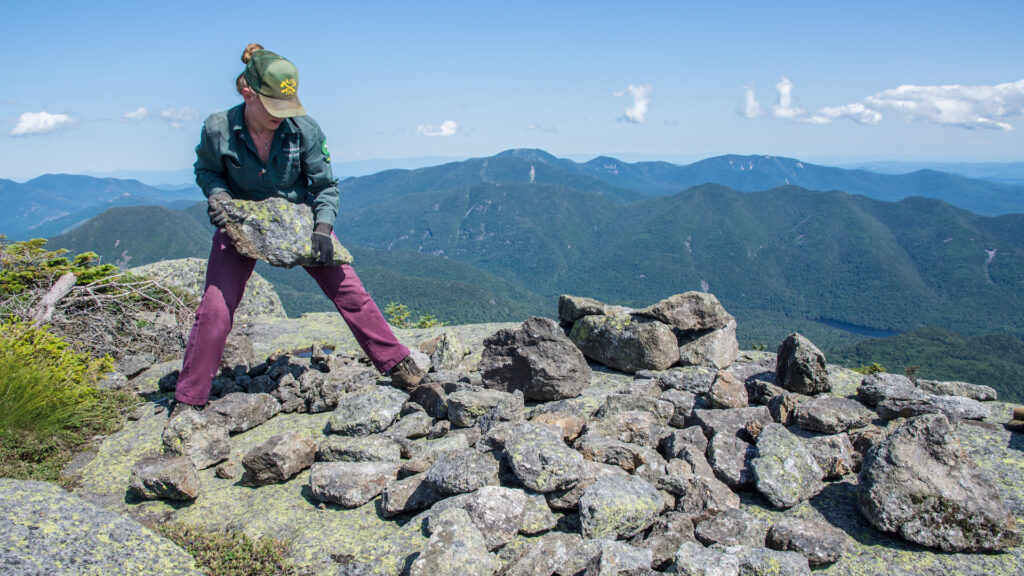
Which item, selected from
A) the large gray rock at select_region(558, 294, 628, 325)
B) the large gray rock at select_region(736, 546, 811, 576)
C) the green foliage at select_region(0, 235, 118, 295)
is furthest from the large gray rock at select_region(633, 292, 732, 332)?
the green foliage at select_region(0, 235, 118, 295)

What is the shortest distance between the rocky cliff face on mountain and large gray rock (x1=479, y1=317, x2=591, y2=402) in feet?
0.09

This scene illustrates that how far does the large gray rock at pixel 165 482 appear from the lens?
508 cm

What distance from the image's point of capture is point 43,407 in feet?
20.2

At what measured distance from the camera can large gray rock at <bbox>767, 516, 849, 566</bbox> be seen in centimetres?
396

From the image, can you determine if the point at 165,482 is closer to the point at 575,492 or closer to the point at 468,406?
the point at 468,406

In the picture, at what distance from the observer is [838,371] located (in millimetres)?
8109

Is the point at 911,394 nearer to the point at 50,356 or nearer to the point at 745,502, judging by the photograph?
the point at 745,502

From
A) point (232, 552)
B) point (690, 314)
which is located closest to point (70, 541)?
point (232, 552)

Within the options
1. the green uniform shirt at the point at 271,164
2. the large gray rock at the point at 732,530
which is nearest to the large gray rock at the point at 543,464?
the large gray rock at the point at 732,530

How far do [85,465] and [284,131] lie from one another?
14.0 ft

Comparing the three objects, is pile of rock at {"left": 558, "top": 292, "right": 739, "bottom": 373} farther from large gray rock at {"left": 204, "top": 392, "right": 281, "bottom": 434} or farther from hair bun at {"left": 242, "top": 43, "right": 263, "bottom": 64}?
hair bun at {"left": 242, "top": 43, "right": 263, "bottom": 64}

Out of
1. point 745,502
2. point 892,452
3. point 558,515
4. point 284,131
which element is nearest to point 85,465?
point 284,131

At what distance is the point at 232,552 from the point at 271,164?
178 inches

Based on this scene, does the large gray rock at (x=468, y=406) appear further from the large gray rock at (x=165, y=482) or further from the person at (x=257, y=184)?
the large gray rock at (x=165, y=482)
